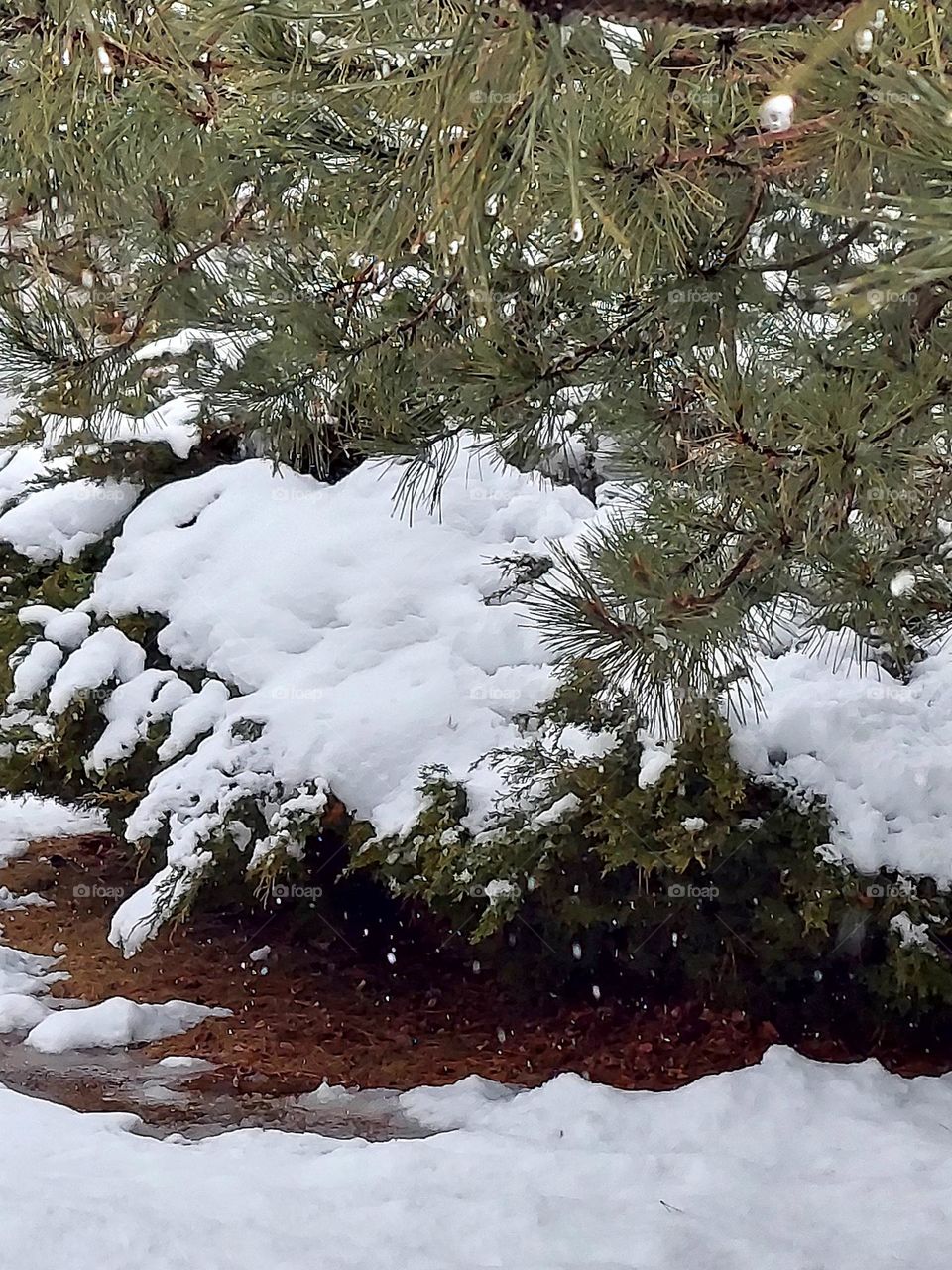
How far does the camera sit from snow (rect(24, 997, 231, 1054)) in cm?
305

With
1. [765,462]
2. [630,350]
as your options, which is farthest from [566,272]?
[765,462]

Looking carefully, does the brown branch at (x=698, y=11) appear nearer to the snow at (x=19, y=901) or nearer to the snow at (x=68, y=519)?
the snow at (x=68, y=519)

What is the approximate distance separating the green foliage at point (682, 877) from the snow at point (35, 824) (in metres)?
2.45

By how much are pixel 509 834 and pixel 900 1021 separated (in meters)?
1.20

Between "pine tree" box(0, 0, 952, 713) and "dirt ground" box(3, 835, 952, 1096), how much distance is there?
1384 millimetres

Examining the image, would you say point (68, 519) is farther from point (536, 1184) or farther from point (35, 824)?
point (536, 1184)

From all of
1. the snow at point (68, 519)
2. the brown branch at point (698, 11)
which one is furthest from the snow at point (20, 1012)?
A: the brown branch at point (698, 11)

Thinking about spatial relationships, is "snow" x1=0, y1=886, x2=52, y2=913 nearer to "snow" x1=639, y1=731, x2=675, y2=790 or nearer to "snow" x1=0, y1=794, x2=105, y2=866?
"snow" x1=0, y1=794, x2=105, y2=866

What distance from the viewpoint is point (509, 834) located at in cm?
291

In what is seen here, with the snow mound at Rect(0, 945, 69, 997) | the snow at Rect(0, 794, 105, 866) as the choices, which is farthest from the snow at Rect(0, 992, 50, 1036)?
the snow at Rect(0, 794, 105, 866)

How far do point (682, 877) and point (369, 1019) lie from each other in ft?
3.51

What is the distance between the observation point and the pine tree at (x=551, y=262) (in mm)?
1084

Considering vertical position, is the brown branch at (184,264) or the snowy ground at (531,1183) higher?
the brown branch at (184,264)

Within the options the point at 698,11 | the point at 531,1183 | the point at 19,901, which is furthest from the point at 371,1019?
the point at 698,11
